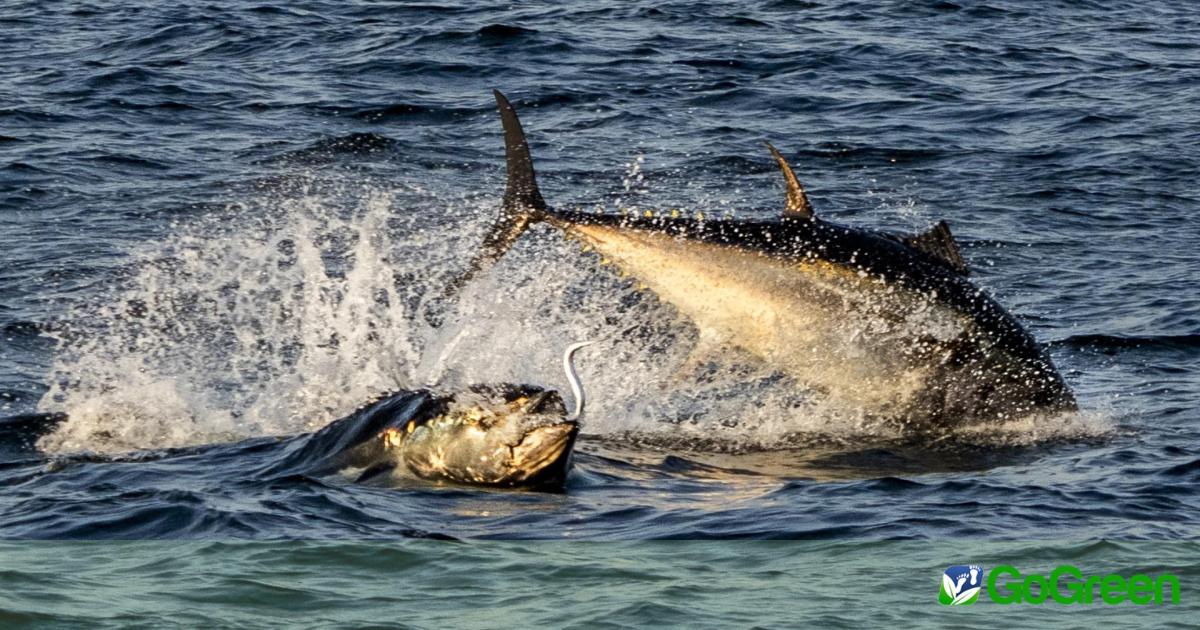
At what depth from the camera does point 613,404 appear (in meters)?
12.8

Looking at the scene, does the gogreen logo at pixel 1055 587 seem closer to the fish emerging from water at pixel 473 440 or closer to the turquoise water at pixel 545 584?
the turquoise water at pixel 545 584

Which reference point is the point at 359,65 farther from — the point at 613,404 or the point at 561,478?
the point at 561,478

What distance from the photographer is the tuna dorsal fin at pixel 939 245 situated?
39.5 ft

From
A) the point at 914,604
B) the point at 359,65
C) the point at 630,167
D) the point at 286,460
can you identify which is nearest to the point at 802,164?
the point at 630,167

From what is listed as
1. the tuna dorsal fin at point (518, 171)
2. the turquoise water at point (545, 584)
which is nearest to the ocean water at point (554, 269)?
the turquoise water at point (545, 584)

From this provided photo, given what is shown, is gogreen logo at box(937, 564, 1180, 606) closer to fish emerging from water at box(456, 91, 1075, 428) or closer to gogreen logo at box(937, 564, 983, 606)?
gogreen logo at box(937, 564, 983, 606)

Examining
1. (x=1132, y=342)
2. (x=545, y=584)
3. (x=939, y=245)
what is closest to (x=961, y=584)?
(x=545, y=584)

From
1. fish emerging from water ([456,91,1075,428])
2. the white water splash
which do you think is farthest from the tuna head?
fish emerging from water ([456,91,1075,428])

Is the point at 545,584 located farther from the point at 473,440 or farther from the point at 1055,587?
the point at 1055,587

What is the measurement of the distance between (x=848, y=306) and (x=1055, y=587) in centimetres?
410

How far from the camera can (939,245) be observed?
1209 cm

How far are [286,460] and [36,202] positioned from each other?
963cm

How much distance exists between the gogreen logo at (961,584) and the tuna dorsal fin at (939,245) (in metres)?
4.02

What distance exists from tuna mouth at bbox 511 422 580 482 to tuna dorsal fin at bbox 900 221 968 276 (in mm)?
3524
